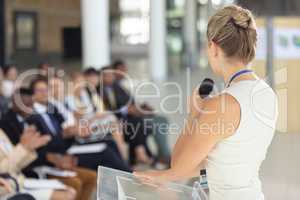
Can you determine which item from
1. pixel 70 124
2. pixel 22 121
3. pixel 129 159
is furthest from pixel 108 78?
pixel 22 121

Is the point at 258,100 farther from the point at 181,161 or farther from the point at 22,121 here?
the point at 22,121

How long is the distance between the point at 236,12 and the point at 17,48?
67.0 feet

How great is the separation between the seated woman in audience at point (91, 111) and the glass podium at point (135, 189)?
339cm

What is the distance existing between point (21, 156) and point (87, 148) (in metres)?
1.40

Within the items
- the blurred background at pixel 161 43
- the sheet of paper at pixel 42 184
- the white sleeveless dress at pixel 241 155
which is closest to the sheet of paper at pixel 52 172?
the sheet of paper at pixel 42 184

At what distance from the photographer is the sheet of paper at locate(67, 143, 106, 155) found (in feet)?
16.1

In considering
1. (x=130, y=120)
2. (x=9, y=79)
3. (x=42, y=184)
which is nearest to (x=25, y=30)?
(x=9, y=79)

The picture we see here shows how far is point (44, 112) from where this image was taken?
455 cm

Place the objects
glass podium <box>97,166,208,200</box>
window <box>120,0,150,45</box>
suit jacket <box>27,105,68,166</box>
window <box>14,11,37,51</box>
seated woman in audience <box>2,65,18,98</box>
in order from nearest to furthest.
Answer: glass podium <box>97,166,208,200</box>
suit jacket <box>27,105,68,166</box>
seated woman in audience <box>2,65,18,98</box>
window <box>14,11,37,51</box>
window <box>120,0,150,45</box>

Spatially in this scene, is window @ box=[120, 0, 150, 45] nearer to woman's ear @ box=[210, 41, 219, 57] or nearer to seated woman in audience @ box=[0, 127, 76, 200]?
seated woman in audience @ box=[0, 127, 76, 200]

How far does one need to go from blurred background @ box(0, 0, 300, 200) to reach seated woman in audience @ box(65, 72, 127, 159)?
0.63 metres

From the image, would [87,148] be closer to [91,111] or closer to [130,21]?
[91,111]

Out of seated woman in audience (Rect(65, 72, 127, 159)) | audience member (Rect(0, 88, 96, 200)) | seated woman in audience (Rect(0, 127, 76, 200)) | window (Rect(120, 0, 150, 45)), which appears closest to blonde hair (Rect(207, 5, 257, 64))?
seated woman in audience (Rect(0, 127, 76, 200))

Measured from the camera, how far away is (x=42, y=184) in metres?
3.84
